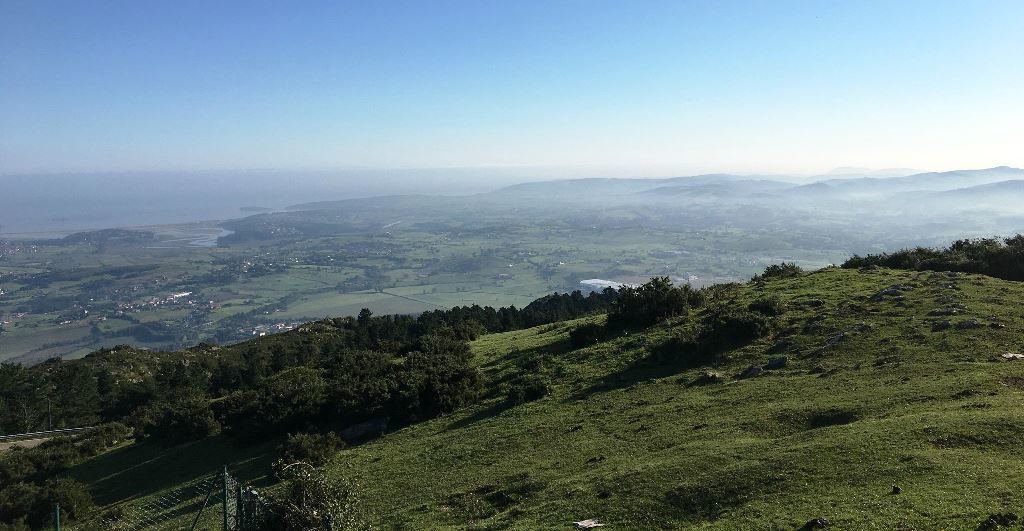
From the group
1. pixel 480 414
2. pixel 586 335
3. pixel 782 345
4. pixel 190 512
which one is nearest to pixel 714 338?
pixel 782 345

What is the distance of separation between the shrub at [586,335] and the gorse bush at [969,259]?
1354 cm

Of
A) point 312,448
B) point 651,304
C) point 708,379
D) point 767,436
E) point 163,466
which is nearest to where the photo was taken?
point 767,436

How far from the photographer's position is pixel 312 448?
15102 millimetres

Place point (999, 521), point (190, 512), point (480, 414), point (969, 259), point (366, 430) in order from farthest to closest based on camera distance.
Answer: point (969, 259) < point (366, 430) < point (480, 414) < point (190, 512) < point (999, 521)

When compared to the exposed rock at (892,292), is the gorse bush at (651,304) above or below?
below

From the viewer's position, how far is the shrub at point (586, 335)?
21.1 meters

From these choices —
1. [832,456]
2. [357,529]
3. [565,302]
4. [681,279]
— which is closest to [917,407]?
[832,456]

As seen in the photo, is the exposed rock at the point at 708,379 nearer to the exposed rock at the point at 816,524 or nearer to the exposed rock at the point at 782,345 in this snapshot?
the exposed rock at the point at 782,345

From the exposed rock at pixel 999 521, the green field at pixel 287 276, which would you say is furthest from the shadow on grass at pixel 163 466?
the green field at pixel 287 276

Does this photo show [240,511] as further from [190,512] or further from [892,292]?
[892,292]

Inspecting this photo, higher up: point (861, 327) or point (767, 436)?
point (861, 327)

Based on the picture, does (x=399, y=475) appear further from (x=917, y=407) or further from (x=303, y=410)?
(x=917, y=407)

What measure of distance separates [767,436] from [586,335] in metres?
10.8

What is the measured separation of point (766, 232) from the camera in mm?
179625
